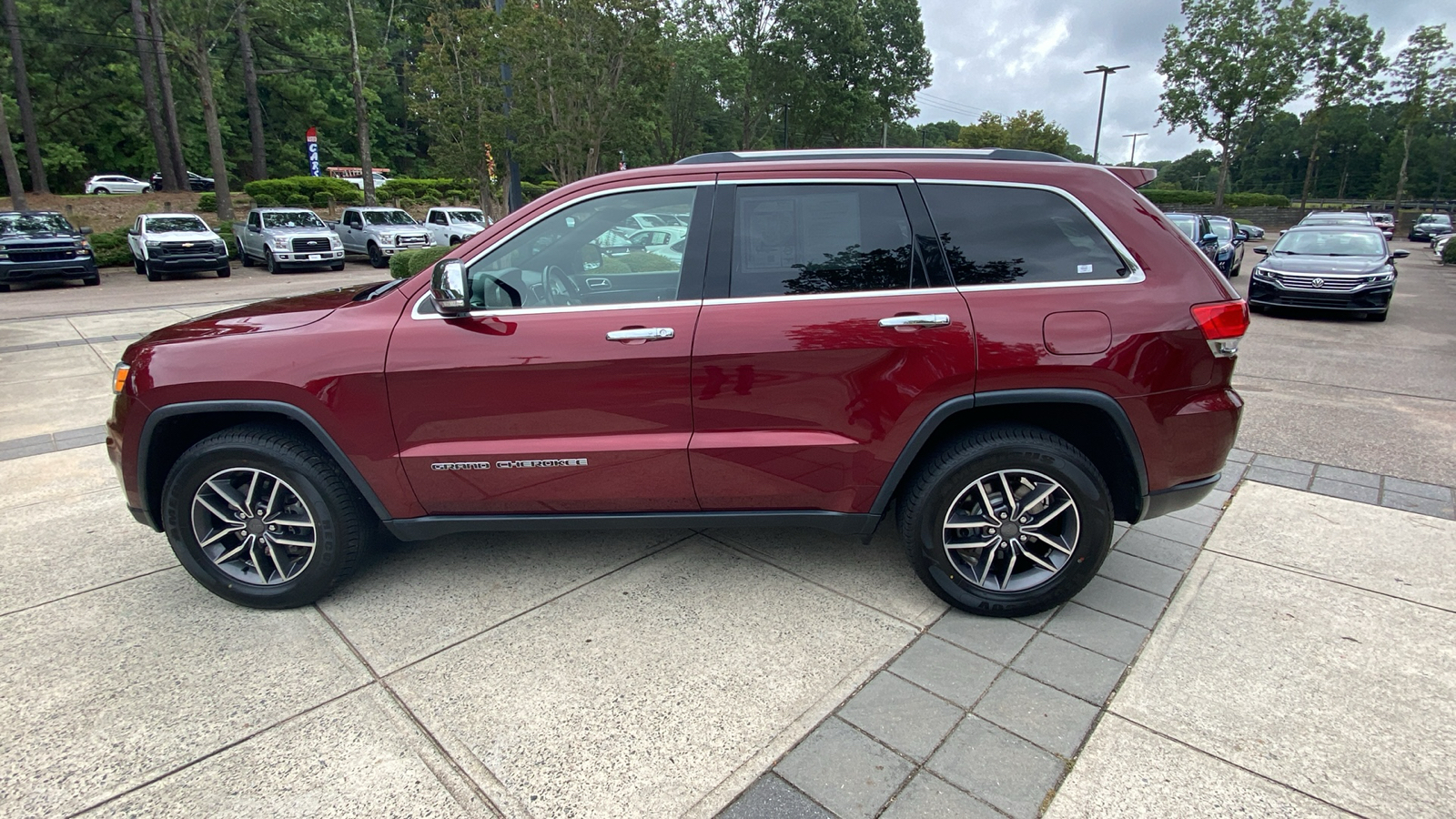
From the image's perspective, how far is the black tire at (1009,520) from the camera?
290 centimetres

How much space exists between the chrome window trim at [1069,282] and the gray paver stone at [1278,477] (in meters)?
2.62

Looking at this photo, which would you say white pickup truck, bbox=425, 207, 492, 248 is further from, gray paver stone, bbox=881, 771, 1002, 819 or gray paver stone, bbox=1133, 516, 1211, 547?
gray paver stone, bbox=881, 771, 1002, 819

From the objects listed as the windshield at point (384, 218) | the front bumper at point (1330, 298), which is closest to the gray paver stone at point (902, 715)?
the front bumper at point (1330, 298)

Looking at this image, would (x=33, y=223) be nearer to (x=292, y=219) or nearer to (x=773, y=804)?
(x=292, y=219)

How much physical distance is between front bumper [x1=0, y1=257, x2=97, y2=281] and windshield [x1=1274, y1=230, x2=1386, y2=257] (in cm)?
2288

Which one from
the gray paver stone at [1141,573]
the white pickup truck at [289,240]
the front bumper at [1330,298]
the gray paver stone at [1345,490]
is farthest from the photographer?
the white pickup truck at [289,240]

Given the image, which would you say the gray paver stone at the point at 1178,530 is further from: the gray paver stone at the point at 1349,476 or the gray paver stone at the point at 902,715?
the gray paver stone at the point at 902,715

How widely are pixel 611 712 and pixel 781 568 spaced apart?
47.2 inches

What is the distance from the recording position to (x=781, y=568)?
138 inches

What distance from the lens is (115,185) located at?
118 ft

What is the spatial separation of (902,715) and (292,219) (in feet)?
71.9

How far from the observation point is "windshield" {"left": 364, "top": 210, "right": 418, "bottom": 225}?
845 inches

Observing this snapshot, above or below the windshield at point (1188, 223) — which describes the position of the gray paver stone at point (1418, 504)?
below

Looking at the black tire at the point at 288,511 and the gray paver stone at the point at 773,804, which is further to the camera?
the black tire at the point at 288,511
